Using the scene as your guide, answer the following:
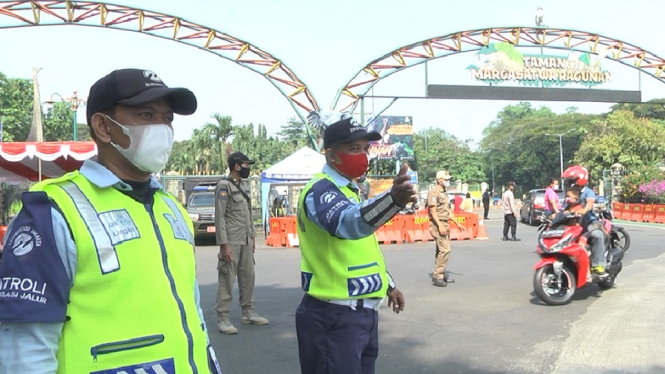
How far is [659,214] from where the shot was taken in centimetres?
2334

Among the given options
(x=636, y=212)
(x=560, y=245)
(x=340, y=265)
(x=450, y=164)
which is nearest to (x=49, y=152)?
(x=560, y=245)

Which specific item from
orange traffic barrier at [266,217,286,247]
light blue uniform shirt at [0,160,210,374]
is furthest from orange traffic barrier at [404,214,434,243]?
light blue uniform shirt at [0,160,210,374]

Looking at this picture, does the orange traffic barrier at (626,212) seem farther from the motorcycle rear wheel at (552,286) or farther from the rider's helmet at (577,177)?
the motorcycle rear wheel at (552,286)

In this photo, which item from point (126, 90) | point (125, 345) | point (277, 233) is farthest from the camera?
point (277, 233)

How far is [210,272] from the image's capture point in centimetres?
1179

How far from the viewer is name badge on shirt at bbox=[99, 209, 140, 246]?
5.74ft

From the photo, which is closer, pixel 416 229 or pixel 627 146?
pixel 416 229

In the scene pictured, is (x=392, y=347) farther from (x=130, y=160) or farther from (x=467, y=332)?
(x=130, y=160)

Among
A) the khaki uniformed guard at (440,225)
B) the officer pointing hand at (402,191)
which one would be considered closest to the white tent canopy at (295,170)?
the khaki uniformed guard at (440,225)

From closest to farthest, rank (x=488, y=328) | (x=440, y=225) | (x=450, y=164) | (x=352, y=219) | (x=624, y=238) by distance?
(x=352, y=219) < (x=488, y=328) < (x=440, y=225) < (x=624, y=238) < (x=450, y=164)

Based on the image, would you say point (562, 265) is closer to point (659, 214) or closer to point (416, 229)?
point (416, 229)

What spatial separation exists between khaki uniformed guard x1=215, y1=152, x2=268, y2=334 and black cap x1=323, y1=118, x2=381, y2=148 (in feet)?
12.2

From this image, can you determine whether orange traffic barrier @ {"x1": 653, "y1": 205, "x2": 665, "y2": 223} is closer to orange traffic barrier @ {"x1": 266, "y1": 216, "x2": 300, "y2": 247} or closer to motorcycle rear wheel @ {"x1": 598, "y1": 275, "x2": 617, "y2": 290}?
orange traffic barrier @ {"x1": 266, "y1": 216, "x2": 300, "y2": 247}

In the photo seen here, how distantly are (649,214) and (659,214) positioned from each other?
2.31 feet
